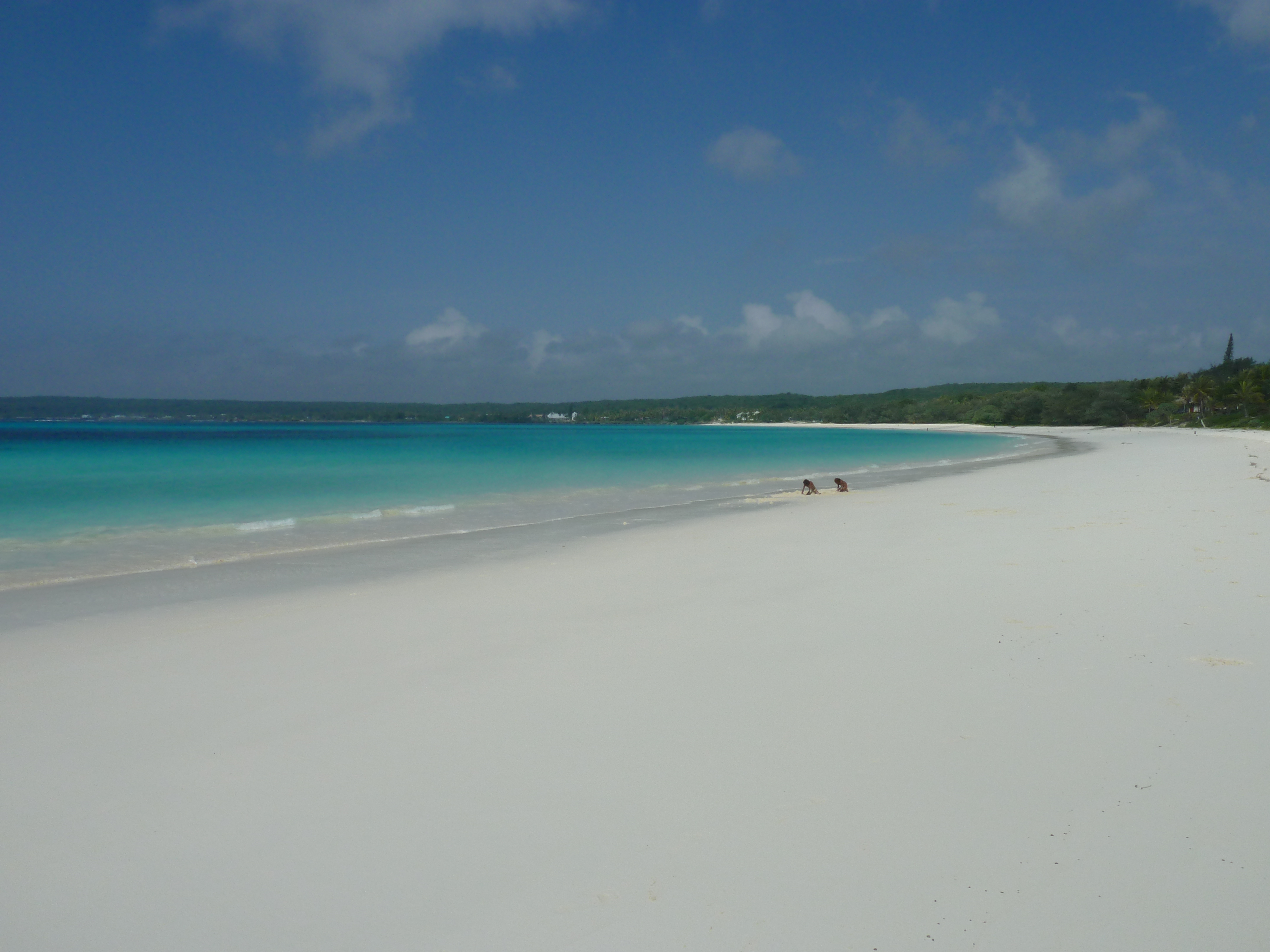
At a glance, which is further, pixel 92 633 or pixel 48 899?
pixel 92 633

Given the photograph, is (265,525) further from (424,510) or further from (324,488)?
(324,488)

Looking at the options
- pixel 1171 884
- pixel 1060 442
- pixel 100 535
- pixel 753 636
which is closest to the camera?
pixel 1171 884

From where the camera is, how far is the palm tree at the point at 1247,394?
69.7m

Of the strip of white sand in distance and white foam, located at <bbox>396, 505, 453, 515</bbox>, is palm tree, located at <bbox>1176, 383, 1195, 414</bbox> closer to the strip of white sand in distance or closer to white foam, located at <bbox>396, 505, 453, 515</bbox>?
white foam, located at <bbox>396, 505, 453, 515</bbox>

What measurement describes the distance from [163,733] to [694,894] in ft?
10.7

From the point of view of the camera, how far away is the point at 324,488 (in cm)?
2411

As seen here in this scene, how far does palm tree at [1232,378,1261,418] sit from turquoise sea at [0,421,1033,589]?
26433 millimetres

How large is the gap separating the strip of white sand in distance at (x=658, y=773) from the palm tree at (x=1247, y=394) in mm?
82191

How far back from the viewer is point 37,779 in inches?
142

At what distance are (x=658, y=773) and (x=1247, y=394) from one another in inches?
3496

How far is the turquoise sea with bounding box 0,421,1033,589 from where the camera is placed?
42.1 ft

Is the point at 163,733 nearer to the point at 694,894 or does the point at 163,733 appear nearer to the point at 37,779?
the point at 37,779

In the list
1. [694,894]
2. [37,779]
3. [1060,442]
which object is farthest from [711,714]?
[1060,442]

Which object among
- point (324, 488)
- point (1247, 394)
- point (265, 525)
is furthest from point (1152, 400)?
point (265, 525)
